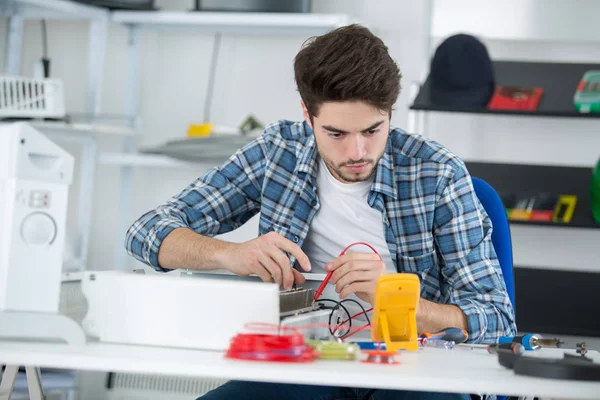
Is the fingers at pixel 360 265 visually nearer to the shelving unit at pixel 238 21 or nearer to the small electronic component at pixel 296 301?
the small electronic component at pixel 296 301

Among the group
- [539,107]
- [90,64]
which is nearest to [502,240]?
[539,107]

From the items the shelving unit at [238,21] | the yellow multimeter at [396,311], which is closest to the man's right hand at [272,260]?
the yellow multimeter at [396,311]

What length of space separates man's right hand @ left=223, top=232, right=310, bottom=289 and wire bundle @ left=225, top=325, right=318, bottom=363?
0.25 metres

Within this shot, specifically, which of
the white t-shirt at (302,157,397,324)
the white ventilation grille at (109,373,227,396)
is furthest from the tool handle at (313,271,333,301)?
the white ventilation grille at (109,373,227,396)

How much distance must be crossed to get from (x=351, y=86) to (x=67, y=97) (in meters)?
2.01

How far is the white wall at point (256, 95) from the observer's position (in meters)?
3.06

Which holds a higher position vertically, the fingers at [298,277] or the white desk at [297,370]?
the fingers at [298,277]

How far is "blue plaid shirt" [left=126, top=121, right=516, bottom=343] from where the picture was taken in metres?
1.59

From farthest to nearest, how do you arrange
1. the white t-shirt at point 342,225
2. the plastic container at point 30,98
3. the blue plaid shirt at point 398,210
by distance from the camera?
1. the plastic container at point 30,98
2. the white t-shirt at point 342,225
3. the blue plaid shirt at point 398,210

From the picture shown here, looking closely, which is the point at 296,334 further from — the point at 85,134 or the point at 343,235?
the point at 85,134

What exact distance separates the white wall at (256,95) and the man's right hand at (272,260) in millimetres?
1588

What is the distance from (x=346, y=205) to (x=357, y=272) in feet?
1.71

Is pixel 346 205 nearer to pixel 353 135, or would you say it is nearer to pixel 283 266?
pixel 353 135

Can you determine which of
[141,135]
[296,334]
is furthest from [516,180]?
[296,334]
